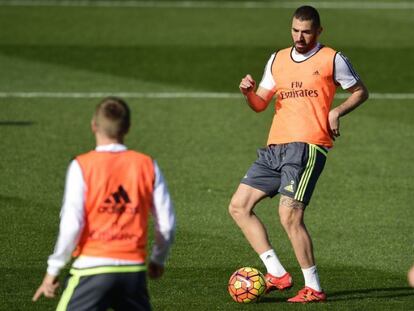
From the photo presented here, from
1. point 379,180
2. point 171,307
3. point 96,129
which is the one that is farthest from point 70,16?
point 96,129

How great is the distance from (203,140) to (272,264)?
8297 mm

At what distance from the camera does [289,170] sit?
1077 cm

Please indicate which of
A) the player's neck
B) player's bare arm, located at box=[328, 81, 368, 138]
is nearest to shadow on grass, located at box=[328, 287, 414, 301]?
player's bare arm, located at box=[328, 81, 368, 138]

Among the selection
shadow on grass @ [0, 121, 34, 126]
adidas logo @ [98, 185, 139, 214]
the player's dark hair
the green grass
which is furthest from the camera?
shadow on grass @ [0, 121, 34, 126]

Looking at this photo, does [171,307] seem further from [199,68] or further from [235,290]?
[199,68]

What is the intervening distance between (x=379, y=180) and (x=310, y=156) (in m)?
6.11

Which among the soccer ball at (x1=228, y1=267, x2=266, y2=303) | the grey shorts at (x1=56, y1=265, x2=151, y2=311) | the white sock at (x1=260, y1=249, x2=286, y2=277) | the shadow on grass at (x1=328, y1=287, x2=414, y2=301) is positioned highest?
the grey shorts at (x1=56, y1=265, x2=151, y2=311)

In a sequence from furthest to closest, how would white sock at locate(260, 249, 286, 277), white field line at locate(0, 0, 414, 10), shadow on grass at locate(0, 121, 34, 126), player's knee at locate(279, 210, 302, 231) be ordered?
white field line at locate(0, 0, 414, 10) < shadow on grass at locate(0, 121, 34, 126) < white sock at locate(260, 249, 286, 277) < player's knee at locate(279, 210, 302, 231)

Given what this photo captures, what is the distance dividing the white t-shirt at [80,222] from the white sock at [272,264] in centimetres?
313

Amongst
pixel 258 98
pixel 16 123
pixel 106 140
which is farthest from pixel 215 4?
pixel 106 140

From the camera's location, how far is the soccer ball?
10.7m

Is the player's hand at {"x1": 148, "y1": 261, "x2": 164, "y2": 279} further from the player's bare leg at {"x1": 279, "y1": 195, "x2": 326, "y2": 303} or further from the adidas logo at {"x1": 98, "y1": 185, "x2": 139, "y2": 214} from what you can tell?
the player's bare leg at {"x1": 279, "y1": 195, "x2": 326, "y2": 303}

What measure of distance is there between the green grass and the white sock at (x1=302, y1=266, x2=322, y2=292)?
0.23 m

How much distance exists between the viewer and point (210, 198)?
Result: 612 inches
